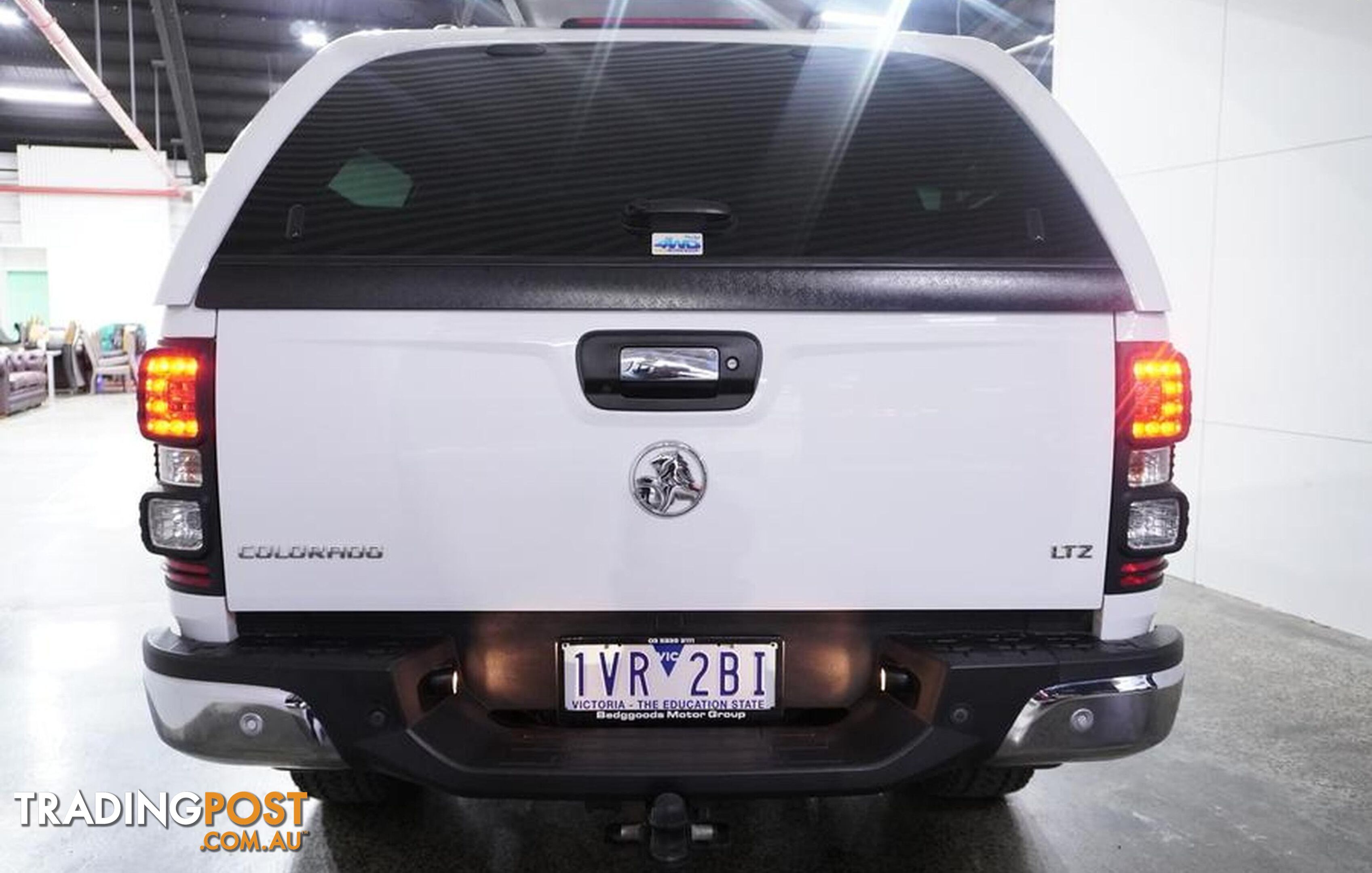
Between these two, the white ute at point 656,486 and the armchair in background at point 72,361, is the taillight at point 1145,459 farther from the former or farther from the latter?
the armchair in background at point 72,361

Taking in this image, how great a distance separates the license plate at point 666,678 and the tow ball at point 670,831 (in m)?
0.15

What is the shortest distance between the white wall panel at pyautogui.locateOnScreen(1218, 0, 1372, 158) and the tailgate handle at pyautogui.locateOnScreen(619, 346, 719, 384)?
373cm

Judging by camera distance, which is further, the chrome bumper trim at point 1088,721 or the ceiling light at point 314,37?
the ceiling light at point 314,37

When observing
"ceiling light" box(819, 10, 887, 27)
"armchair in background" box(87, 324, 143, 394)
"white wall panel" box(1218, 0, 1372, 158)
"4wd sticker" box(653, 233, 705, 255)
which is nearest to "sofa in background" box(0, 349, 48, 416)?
"armchair in background" box(87, 324, 143, 394)

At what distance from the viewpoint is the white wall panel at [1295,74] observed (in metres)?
3.96

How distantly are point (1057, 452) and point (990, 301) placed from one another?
258 mm

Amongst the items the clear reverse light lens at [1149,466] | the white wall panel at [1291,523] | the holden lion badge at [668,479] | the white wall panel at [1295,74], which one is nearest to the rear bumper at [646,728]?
the clear reverse light lens at [1149,466]

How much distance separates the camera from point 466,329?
4.97ft

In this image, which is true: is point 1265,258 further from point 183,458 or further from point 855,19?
point 855,19

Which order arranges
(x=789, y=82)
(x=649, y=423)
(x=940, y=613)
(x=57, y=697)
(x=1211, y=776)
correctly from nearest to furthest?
(x=649, y=423) < (x=940, y=613) < (x=789, y=82) < (x=1211, y=776) < (x=57, y=697)

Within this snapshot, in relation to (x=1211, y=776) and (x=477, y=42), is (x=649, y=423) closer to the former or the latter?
(x=477, y=42)

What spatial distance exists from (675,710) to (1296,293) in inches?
152

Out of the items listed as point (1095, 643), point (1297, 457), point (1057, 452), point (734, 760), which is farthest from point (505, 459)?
point (1297, 457)

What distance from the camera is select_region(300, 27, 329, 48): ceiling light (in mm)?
13008
